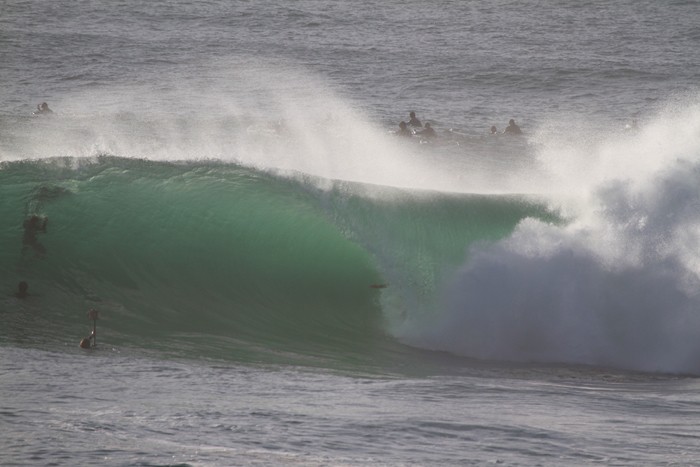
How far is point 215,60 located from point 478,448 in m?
24.7

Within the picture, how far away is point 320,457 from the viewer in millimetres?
6344

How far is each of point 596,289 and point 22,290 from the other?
5.31 m

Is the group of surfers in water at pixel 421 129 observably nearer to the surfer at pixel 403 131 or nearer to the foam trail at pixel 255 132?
the surfer at pixel 403 131

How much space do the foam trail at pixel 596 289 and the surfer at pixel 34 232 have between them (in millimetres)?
3912

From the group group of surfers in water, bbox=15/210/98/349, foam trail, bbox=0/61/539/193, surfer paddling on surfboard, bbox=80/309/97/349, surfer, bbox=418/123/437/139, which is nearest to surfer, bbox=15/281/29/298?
group of surfers in water, bbox=15/210/98/349

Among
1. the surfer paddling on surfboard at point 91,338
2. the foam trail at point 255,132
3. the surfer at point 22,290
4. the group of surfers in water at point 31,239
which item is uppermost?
the foam trail at point 255,132

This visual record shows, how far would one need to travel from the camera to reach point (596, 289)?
10.5 m

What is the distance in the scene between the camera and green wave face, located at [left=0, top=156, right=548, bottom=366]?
408 inches

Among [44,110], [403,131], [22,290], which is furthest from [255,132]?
[22,290]

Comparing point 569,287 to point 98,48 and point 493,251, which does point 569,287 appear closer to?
point 493,251

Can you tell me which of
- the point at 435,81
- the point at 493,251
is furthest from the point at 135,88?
the point at 493,251

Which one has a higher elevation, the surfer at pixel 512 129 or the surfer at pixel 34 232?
the surfer at pixel 512 129

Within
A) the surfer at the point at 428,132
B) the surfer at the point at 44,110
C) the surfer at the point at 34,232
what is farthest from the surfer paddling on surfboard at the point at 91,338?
the surfer at the point at 44,110

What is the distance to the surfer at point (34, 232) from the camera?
11719 mm
